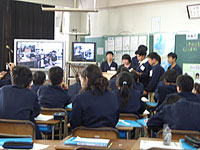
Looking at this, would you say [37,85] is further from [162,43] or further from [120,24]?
[120,24]

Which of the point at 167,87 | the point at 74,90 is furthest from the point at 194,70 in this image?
the point at 74,90

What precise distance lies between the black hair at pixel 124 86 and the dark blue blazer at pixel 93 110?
0.96 metres

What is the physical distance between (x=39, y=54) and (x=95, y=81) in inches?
229

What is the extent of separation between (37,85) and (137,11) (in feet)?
16.0

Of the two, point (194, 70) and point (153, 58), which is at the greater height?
point (153, 58)

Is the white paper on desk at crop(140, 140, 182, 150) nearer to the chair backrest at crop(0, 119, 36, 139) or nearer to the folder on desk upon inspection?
the folder on desk

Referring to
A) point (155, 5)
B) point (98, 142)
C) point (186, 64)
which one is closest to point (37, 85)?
point (98, 142)

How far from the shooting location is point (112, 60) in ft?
30.6

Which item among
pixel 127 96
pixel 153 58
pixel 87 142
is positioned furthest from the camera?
pixel 153 58

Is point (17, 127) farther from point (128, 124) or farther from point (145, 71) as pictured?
point (145, 71)

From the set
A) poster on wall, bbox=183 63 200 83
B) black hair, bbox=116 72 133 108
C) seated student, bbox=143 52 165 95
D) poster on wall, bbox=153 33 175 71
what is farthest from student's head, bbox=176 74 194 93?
poster on wall, bbox=153 33 175 71

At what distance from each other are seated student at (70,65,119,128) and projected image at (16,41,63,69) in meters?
5.71

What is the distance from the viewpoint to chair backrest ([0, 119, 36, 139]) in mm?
3086

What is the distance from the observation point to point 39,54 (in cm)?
881
